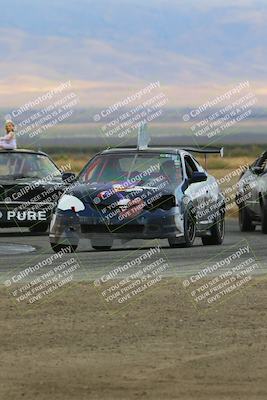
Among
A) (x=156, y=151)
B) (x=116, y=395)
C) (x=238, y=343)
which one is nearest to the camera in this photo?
(x=116, y=395)

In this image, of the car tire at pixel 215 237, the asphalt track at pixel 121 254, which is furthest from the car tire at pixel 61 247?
the car tire at pixel 215 237

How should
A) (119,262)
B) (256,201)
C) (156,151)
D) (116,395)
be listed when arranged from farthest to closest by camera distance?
1. (256,201)
2. (156,151)
3. (119,262)
4. (116,395)

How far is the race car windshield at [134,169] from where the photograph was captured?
1955cm

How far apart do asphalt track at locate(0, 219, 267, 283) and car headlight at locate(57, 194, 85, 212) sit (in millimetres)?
640

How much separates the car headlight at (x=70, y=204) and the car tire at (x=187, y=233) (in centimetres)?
142

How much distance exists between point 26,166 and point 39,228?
1.16 meters

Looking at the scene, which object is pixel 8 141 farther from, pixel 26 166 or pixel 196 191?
pixel 196 191

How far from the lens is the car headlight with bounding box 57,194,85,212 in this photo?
1875 cm

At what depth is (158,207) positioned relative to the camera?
19.0 metres

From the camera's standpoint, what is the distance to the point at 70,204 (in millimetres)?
18828

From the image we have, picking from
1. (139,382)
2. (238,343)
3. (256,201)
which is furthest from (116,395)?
(256,201)

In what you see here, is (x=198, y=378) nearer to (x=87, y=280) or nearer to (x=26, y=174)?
(x=87, y=280)

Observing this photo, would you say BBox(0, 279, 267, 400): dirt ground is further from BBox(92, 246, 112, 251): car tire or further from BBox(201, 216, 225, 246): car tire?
BBox(201, 216, 225, 246): car tire

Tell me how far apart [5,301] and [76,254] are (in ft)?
17.3
